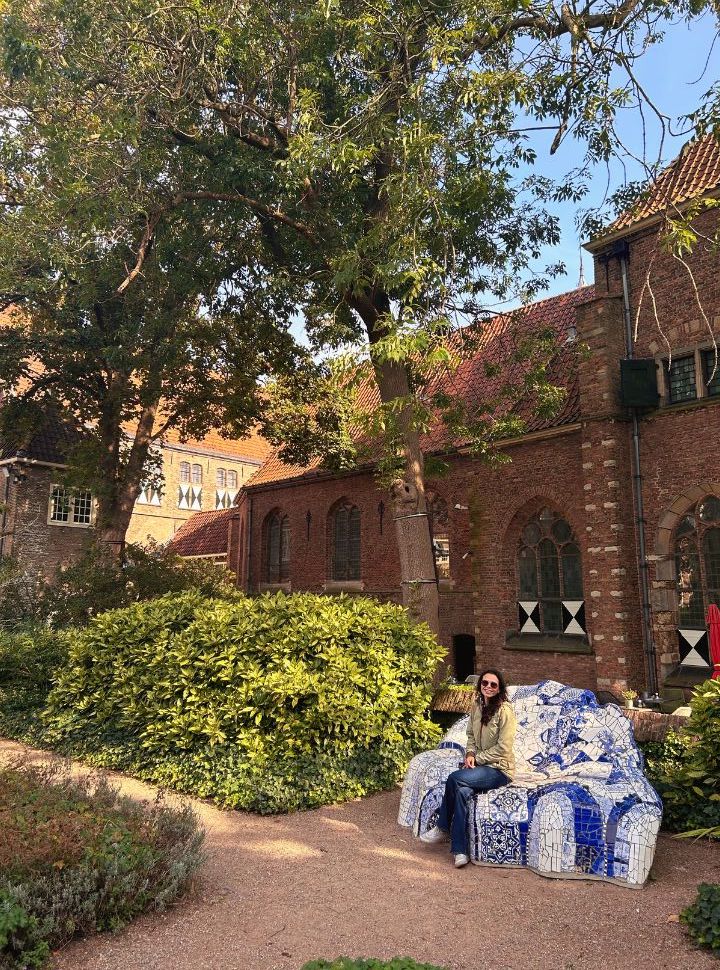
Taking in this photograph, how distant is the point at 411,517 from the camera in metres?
11.1

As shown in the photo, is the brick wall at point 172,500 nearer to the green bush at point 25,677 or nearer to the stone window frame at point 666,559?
the green bush at point 25,677

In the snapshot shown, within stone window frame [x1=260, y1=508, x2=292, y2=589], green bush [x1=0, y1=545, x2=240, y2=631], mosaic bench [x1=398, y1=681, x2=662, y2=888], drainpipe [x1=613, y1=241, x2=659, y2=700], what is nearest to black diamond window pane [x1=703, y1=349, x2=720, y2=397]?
drainpipe [x1=613, y1=241, x2=659, y2=700]

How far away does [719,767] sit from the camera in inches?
238

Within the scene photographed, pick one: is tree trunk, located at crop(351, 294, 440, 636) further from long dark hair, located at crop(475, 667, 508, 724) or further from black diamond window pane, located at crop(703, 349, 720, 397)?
black diamond window pane, located at crop(703, 349, 720, 397)

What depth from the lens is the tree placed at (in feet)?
27.3

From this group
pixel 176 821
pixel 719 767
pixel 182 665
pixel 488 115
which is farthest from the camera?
pixel 488 115

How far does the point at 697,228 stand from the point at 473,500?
7.53m

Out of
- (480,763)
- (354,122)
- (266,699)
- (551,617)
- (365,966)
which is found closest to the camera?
(365,966)

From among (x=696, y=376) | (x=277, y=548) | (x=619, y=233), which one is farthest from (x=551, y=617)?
(x=277, y=548)

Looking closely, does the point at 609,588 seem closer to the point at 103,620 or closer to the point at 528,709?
the point at 528,709

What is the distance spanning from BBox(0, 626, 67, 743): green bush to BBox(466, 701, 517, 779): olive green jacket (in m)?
7.11

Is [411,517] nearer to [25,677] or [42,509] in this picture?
[25,677]

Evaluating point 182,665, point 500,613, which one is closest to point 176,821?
point 182,665

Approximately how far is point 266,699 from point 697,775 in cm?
424
